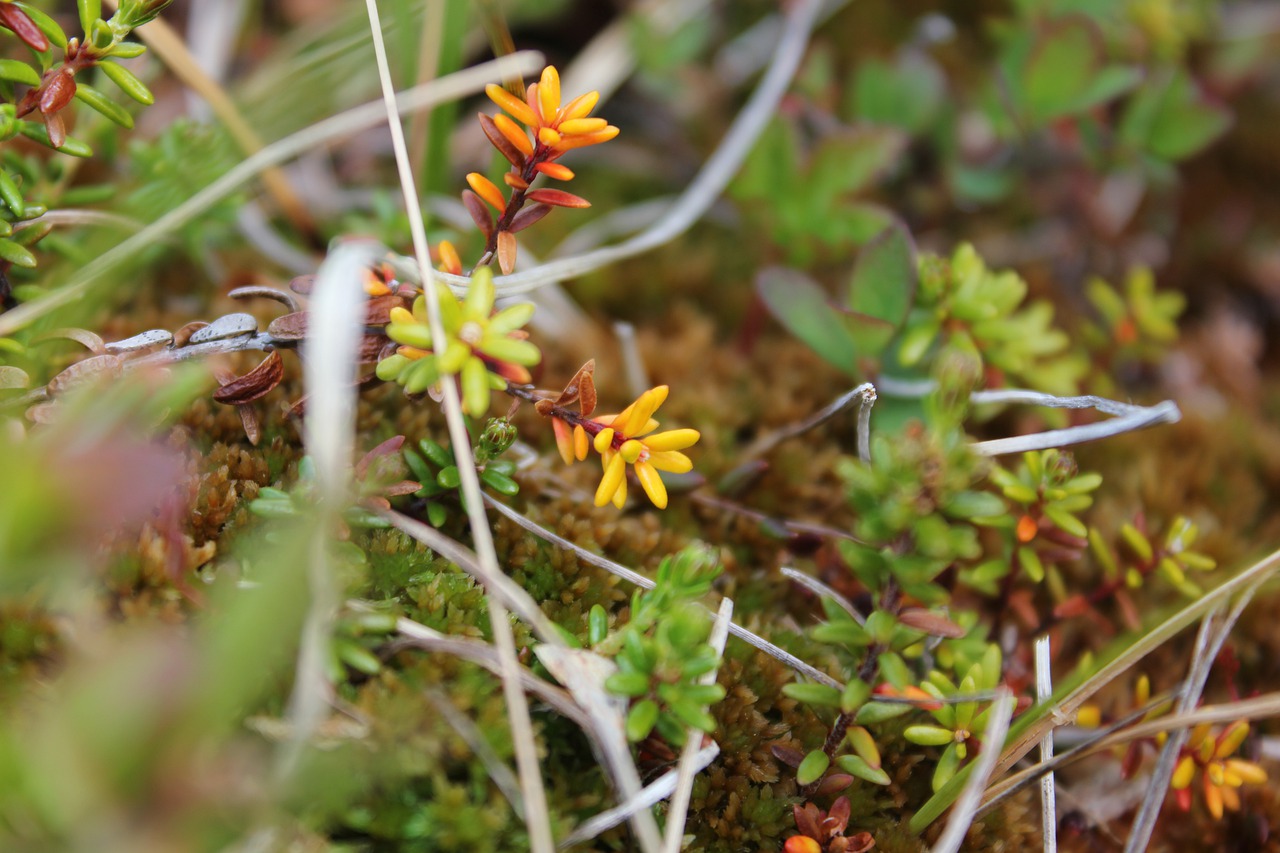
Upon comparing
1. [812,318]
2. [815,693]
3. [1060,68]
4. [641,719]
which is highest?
[1060,68]

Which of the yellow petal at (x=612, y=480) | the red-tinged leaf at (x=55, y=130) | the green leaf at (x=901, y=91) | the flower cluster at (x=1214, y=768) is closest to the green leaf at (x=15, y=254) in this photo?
the red-tinged leaf at (x=55, y=130)

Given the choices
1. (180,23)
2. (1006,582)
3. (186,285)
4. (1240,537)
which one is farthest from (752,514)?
(180,23)

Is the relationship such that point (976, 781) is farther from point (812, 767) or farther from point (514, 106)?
point (514, 106)

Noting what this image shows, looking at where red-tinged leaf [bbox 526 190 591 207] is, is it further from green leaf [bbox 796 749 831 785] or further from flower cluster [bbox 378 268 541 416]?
green leaf [bbox 796 749 831 785]

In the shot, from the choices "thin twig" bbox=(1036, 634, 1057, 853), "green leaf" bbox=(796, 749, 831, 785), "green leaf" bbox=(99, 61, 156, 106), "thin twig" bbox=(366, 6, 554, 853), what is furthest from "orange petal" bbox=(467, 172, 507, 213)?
"thin twig" bbox=(1036, 634, 1057, 853)

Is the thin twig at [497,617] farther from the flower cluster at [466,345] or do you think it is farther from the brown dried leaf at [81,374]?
the brown dried leaf at [81,374]

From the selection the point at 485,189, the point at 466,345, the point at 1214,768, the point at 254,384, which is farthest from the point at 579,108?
the point at 1214,768
